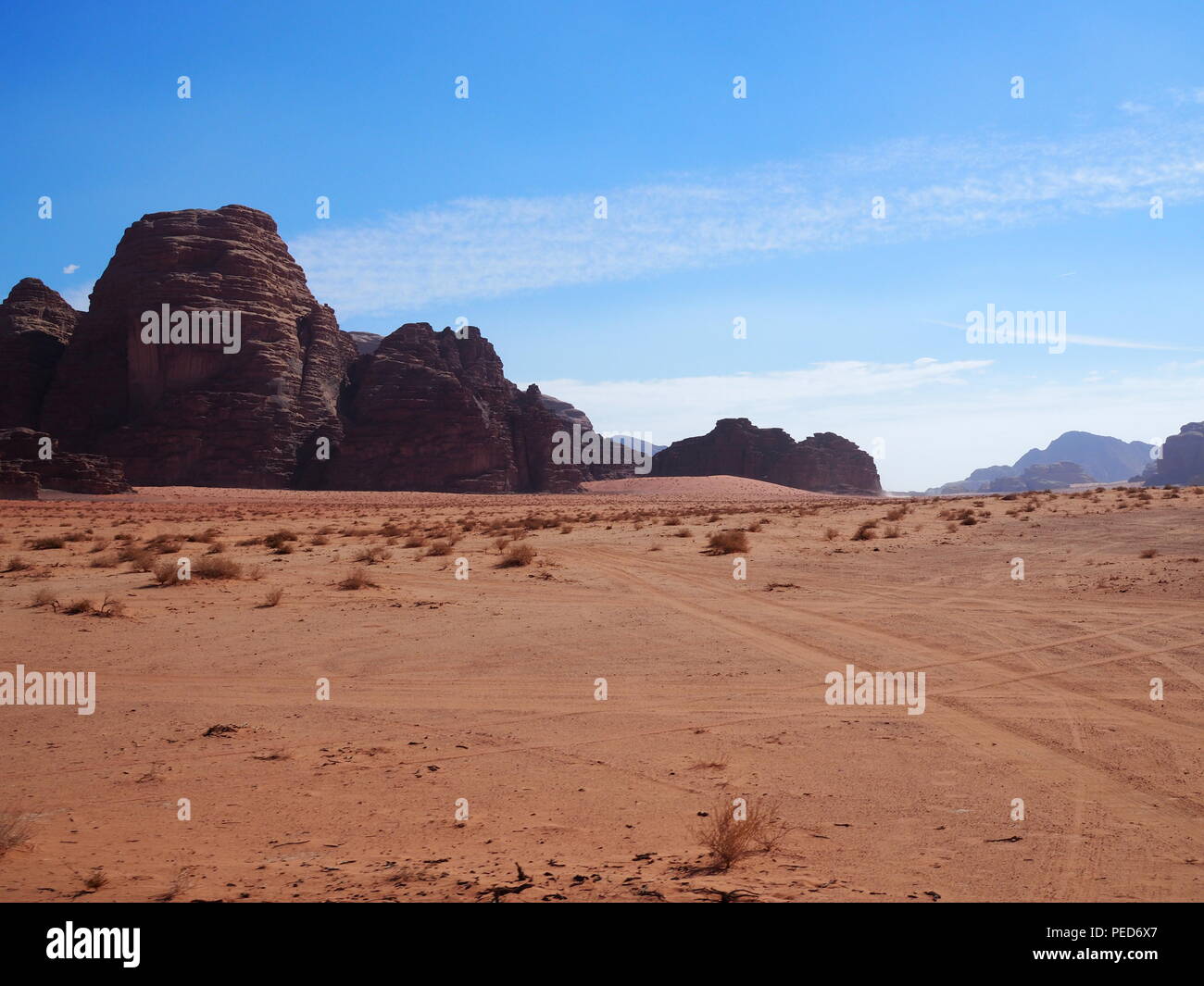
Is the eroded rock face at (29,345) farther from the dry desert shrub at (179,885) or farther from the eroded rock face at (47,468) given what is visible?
the dry desert shrub at (179,885)

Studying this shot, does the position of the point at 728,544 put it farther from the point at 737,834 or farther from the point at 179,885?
the point at 179,885

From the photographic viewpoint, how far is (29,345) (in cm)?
10294

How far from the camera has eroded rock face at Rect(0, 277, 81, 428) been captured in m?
99.4

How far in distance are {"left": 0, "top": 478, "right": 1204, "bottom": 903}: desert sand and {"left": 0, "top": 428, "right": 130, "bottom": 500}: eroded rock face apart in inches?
1948

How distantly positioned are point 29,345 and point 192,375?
26.7 meters

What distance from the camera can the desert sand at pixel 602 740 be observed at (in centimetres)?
421

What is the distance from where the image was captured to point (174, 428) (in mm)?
89188

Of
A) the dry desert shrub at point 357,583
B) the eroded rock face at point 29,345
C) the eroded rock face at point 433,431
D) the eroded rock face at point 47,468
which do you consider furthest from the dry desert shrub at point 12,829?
the eroded rock face at point 29,345

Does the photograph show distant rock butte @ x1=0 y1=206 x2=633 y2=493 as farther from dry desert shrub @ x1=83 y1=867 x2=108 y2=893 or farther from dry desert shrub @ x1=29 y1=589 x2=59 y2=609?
dry desert shrub @ x1=83 y1=867 x2=108 y2=893

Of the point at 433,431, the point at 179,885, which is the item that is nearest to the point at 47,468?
the point at 433,431

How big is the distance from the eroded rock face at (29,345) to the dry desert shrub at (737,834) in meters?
113
